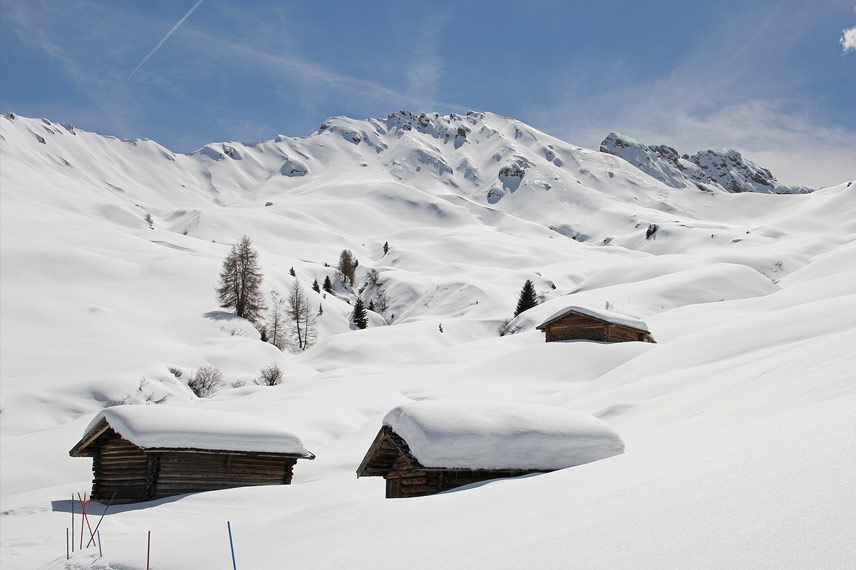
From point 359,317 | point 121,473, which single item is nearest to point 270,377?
point 121,473

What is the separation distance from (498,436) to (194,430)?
1112cm

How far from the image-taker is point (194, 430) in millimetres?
19391

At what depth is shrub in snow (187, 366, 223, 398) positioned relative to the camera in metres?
41.5

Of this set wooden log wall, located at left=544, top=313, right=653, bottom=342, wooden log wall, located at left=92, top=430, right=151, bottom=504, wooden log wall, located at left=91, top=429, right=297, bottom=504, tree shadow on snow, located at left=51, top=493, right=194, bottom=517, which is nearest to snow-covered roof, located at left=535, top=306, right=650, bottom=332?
wooden log wall, located at left=544, top=313, right=653, bottom=342

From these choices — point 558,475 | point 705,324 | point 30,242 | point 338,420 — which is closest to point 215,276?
point 30,242

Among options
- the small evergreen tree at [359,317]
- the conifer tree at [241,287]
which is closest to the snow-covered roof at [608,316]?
the conifer tree at [241,287]

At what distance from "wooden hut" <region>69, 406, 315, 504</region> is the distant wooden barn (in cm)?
2398

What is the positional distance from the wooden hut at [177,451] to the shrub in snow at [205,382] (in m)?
20.4

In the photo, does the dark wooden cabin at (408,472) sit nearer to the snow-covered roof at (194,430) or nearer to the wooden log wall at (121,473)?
the snow-covered roof at (194,430)

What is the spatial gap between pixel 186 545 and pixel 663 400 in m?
12.2

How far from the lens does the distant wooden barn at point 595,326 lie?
1576 inches

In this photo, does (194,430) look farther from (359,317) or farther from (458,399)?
(359,317)

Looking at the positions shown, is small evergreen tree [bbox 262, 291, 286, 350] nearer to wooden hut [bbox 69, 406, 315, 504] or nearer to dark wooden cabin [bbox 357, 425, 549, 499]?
wooden hut [bbox 69, 406, 315, 504]

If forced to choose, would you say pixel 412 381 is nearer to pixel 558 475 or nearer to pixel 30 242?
pixel 558 475
